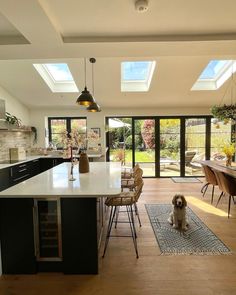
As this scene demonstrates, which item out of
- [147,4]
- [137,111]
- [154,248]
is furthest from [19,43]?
[137,111]

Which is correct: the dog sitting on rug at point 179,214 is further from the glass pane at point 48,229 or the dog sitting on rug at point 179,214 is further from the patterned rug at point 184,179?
the patterned rug at point 184,179

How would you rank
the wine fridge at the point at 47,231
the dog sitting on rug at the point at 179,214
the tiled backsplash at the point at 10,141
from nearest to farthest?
the wine fridge at the point at 47,231 < the dog sitting on rug at the point at 179,214 < the tiled backsplash at the point at 10,141

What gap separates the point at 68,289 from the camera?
1974 mm

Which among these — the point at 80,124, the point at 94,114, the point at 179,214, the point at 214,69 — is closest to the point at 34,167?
the point at 80,124

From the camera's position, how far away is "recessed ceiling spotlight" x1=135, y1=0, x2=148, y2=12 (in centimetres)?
201

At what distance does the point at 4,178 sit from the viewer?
4.23 m

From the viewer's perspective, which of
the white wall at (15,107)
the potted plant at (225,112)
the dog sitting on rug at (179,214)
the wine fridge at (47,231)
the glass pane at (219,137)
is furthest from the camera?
the glass pane at (219,137)

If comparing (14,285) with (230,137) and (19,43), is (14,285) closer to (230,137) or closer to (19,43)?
(19,43)

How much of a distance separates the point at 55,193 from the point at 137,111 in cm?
503

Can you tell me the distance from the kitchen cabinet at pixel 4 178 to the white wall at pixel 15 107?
200 cm

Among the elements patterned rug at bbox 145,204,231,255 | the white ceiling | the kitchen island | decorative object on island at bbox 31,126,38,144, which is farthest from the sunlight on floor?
decorative object on island at bbox 31,126,38,144

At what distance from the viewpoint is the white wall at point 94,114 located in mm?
6598

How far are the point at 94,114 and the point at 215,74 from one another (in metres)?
3.68

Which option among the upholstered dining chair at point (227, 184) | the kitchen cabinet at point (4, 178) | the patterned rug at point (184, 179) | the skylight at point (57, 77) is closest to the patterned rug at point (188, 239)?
the upholstered dining chair at point (227, 184)
